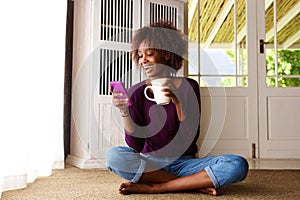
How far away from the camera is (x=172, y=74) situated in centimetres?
159

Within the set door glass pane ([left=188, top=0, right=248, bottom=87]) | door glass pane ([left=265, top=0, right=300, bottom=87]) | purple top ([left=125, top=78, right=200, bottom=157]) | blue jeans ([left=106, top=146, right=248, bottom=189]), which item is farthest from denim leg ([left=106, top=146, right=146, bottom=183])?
door glass pane ([left=265, top=0, right=300, bottom=87])

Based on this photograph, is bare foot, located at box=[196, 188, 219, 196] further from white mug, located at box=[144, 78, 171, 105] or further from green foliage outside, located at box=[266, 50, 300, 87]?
green foliage outside, located at box=[266, 50, 300, 87]

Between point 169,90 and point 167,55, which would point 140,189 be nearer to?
point 169,90

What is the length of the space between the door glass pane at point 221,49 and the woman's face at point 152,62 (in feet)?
6.36

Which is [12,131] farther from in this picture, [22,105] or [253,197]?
[253,197]

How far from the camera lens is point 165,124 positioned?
1560 mm

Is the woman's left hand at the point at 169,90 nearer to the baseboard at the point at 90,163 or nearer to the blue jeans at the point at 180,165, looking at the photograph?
the blue jeans at the point at 180,165

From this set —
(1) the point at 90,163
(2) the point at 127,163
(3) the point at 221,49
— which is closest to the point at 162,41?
(2) the point at 127,163

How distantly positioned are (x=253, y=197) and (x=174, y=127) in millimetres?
390

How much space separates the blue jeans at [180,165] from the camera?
143 centimetres

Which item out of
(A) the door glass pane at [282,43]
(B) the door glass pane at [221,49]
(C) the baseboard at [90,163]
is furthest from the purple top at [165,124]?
(A) the door glass pane at [282,43]

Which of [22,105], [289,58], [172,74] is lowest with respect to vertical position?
[22,105]

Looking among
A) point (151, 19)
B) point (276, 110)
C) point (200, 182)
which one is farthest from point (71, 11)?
point (200, 182)

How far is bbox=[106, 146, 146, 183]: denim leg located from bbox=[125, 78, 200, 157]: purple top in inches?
4.1
